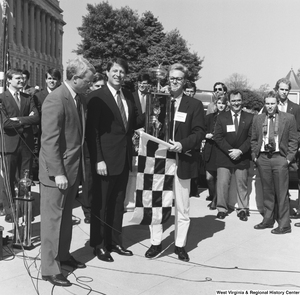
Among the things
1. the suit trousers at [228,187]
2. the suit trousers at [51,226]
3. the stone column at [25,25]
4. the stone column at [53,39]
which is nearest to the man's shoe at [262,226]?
the suit trousers at [228,187]

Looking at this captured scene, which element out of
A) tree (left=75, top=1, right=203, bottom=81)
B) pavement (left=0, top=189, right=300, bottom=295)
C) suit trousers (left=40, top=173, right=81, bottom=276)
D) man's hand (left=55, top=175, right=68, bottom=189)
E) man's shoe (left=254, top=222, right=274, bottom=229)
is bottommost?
pavement (left=0, top=189, right=300, bottom=295)

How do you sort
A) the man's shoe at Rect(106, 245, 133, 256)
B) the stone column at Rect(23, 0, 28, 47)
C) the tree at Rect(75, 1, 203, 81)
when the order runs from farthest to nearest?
the stone column at Rect(23, 0, 28, 47), the tree at Rect(75, 1, 203, 81), the man's shoe at Rect(106, 245, 133, 256)

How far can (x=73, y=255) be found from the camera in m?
4.85

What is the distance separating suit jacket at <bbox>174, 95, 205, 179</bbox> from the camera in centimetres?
473

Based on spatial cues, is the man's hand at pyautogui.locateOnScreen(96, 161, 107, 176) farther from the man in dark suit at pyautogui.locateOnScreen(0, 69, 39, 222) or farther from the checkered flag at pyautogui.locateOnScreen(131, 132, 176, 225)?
the man in dark suit at pyautogui.locateOnScreen(0, 69, 39, 222)

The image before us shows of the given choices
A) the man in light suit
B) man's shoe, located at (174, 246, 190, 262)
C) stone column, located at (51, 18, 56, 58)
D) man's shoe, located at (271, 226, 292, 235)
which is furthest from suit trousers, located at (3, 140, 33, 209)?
stone column, located at (51, 18, 56, 58)

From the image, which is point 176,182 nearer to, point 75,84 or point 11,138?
point 75,84

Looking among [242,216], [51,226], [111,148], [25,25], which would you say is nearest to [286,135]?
[242,216]

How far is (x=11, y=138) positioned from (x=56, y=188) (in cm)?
243

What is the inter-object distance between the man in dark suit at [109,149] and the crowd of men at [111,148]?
0.01m

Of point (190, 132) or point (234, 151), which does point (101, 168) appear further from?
point (234, 151)

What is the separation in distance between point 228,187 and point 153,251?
8.27ft

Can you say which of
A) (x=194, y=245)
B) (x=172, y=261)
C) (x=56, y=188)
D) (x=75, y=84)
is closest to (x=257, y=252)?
(x=194, y=245)

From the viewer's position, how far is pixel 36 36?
80750 mm
